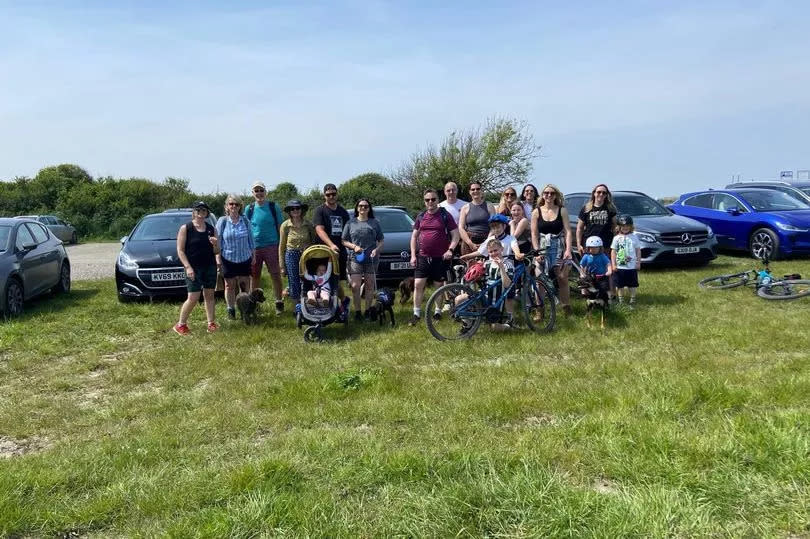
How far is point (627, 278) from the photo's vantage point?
8.07m

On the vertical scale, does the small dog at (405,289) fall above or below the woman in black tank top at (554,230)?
below

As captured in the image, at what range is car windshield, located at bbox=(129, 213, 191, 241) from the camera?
32.8 ft

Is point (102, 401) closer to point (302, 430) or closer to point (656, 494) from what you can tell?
point (302, 430)

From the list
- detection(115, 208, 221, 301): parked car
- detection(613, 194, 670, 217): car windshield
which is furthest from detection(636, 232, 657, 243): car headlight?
detection(115, 208, 221, 301): parked car

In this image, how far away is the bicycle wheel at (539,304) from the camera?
683 centimetres

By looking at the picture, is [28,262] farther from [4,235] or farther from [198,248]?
[198,248]

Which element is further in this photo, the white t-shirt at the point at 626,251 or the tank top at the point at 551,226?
the white t-shirt at the point at 626,251

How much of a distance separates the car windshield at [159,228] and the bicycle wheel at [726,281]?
8.85m

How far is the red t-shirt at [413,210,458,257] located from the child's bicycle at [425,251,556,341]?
27.9 inches

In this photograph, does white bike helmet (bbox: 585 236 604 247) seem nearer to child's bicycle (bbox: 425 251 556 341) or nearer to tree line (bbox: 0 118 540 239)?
child's bicycle (bbox: 425 251 556 341)

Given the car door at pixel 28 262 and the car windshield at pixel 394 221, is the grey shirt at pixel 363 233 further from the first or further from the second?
the car door at pixel 28 262

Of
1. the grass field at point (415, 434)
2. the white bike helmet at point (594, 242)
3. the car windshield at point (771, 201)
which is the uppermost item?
the car windshield at point (771, 201)

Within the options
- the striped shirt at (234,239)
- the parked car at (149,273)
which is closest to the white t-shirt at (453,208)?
the striped shirt at (234,239)

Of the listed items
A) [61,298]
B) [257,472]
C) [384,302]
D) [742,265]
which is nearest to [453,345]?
[384,302]
